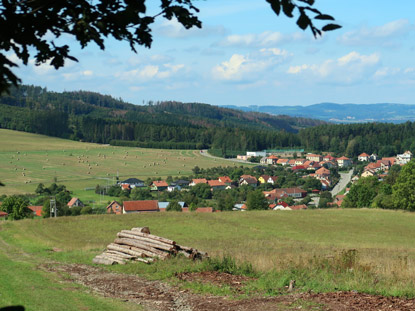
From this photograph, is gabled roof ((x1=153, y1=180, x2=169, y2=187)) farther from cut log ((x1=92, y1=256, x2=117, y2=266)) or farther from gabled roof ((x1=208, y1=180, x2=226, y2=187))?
cut log ((x1=92, y1=256, x2=117, y2=266))

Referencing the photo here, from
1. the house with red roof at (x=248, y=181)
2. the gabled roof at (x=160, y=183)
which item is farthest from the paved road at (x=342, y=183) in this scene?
the gabled roof at (x=160, y=183)

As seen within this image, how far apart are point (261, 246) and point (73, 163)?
93597mm

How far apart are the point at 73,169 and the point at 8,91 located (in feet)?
352

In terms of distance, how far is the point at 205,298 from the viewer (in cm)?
1116

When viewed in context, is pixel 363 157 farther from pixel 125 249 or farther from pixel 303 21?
pixel 303 21

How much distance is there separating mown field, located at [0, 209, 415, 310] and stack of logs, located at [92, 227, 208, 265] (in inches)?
24.0

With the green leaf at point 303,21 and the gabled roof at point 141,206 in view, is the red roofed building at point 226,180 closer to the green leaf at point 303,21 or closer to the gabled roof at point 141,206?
the gabled roof at point 141,206

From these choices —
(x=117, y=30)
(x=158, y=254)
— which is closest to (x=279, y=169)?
(x=158, y=254)

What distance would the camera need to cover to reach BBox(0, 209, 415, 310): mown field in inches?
463

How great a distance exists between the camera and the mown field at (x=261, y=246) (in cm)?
1175

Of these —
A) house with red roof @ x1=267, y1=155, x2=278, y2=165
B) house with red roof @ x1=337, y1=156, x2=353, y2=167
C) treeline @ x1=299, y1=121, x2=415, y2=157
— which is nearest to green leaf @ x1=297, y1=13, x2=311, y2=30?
house with red roof @ x1=267, y1=155, x2=278, y2=165

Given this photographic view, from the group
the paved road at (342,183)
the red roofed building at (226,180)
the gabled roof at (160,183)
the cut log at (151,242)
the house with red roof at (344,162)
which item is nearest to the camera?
the cut log at (151,242)

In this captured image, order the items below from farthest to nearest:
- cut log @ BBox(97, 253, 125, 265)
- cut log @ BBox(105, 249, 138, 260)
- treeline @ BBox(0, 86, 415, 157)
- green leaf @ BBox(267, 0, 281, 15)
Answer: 1. treeline @ BBox(0, 86, 415, 157)
2. cut log @ BBox(105, 249, 138, 260)
3. cut log @ BBox(97, 253, 125, 265)
4. green leaf @ BBox(267, 0, 281, 15)

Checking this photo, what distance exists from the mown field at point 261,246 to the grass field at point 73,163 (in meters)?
43.3
